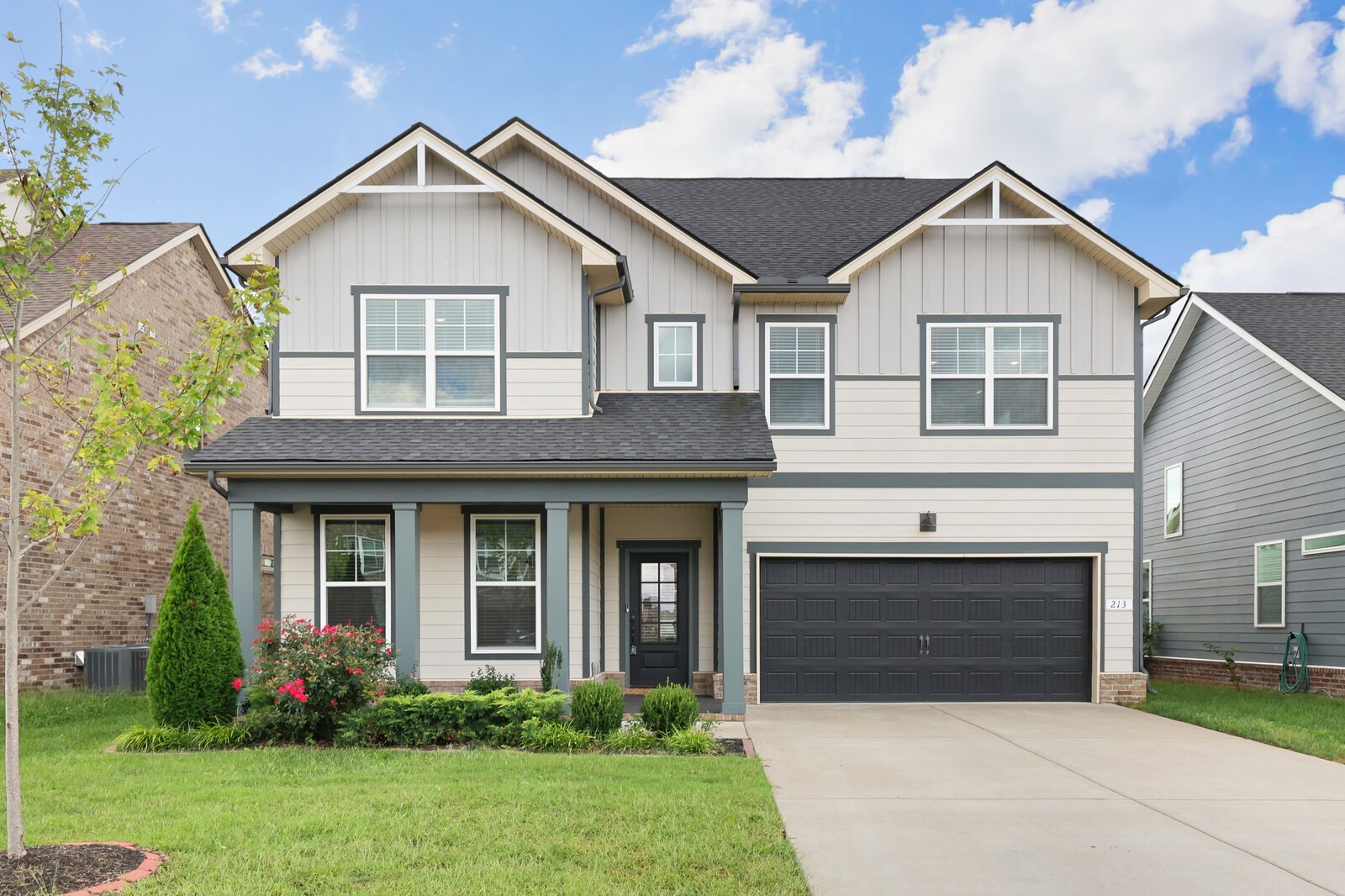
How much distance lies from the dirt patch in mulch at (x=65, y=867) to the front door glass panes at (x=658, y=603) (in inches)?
360

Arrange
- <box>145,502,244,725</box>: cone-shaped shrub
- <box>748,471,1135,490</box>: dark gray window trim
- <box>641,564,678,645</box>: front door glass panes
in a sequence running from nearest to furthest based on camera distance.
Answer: <box>145,502,244,725</box>: cone-shaped shrub
<box>748,471,1135,490</box>: dark gray window trim
<box>641,564,678,645</box>: front door glass panes

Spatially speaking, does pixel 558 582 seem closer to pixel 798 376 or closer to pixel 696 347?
pixel 696 347

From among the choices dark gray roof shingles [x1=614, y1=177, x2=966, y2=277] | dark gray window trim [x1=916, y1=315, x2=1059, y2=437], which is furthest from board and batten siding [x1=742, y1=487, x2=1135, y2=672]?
dark gray roof shingles [x1=614, y1=177, x2=966, y2=277]

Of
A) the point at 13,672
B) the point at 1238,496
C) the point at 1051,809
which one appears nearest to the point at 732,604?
the point at 1051,809

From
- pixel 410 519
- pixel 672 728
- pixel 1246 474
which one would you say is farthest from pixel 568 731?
pixel 1246 474

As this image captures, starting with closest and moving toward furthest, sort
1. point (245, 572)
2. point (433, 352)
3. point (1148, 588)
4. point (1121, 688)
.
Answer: point (245, 572) < point (433, 352) < point (1121, 688) < point (1148, 588)

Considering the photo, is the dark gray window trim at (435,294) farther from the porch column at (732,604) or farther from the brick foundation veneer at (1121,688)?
the brick foundation veneer at (1121,688)

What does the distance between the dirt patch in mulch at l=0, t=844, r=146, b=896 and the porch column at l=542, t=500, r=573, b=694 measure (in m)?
5.90

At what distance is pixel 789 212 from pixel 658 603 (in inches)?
276

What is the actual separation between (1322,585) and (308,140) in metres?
22.4

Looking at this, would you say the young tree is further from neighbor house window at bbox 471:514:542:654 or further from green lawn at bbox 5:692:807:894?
neighbor house window at bbox 471:514:542:654

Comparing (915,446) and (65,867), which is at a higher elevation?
(915,446)

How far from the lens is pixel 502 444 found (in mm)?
12055

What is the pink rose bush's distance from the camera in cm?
998
